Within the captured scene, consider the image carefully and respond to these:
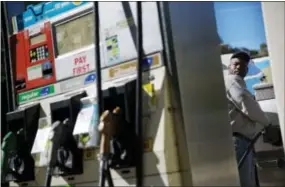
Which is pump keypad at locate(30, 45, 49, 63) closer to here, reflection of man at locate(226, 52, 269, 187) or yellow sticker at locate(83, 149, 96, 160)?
yellow sticker at locate(83, 149, 96, 160)

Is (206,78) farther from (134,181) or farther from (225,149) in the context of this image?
(134,181)

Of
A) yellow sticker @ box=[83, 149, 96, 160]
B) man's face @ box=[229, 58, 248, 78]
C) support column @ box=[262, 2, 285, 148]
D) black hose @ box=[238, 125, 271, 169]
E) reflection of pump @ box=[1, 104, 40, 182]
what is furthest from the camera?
man's face @ box=[229, 58, 248, 78]

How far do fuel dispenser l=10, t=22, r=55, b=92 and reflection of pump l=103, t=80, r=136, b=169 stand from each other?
362 mm

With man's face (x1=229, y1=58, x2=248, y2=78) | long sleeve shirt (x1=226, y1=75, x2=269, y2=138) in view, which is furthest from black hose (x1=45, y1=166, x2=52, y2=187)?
man's face (x1=229, y1=58, x2=248, y2=78)

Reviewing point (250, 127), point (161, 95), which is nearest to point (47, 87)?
point (161, 95)

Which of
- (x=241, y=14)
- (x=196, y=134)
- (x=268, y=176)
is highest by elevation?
(x=241, y=14)

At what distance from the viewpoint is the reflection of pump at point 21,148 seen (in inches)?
55.0

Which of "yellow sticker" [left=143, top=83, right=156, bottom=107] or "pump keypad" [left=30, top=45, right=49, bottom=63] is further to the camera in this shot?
"pump keypad" [left=30, top=45, right=49, bottom=63]

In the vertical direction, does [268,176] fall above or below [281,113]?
below

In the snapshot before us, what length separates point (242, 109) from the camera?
2297mm

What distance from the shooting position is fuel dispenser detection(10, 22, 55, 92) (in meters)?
1.46

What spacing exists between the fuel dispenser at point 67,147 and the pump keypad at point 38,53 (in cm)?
27

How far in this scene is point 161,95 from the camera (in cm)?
110

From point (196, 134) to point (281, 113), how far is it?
0.80 feet
